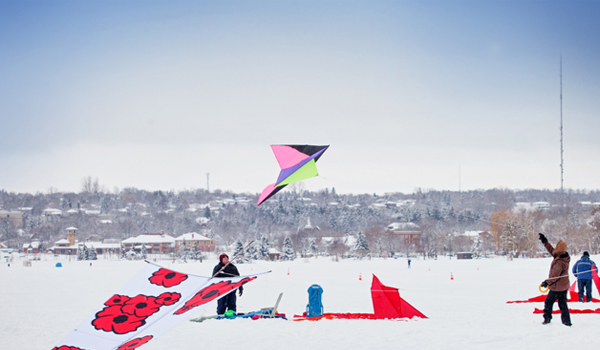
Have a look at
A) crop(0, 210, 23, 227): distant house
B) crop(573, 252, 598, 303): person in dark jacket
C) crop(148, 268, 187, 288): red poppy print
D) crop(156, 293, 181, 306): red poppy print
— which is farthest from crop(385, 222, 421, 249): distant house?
crop(0, 210, 23, 227): distant house

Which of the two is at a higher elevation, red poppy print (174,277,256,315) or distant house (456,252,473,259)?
red poppy print (174,277,256,315)

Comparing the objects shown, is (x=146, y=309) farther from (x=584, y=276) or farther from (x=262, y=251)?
(x=262, y=251)

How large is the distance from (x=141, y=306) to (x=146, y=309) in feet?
0.39

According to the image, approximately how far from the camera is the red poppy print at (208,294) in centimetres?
714

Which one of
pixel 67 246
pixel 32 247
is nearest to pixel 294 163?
pixel 67 246

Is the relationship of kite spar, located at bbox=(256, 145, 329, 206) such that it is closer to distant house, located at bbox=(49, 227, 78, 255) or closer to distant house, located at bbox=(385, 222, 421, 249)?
distant house, located at bbox=(385, 222, 421, 249)

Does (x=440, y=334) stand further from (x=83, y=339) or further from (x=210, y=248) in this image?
(x=210, y=248)

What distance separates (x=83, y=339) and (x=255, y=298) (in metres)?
12.7

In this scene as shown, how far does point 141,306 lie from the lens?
7457 mm

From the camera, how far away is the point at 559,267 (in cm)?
994

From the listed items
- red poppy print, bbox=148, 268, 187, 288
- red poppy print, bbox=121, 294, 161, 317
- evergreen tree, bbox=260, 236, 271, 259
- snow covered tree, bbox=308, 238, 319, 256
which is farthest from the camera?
snow covered tree, bbox=308, 238, 319, 256

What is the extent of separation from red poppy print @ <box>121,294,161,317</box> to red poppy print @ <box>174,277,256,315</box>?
1.57 feet

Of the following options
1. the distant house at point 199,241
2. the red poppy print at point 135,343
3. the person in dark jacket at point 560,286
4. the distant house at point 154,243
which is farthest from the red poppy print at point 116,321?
the distant house at point 154,243

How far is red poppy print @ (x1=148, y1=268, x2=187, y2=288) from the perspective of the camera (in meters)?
7.83
